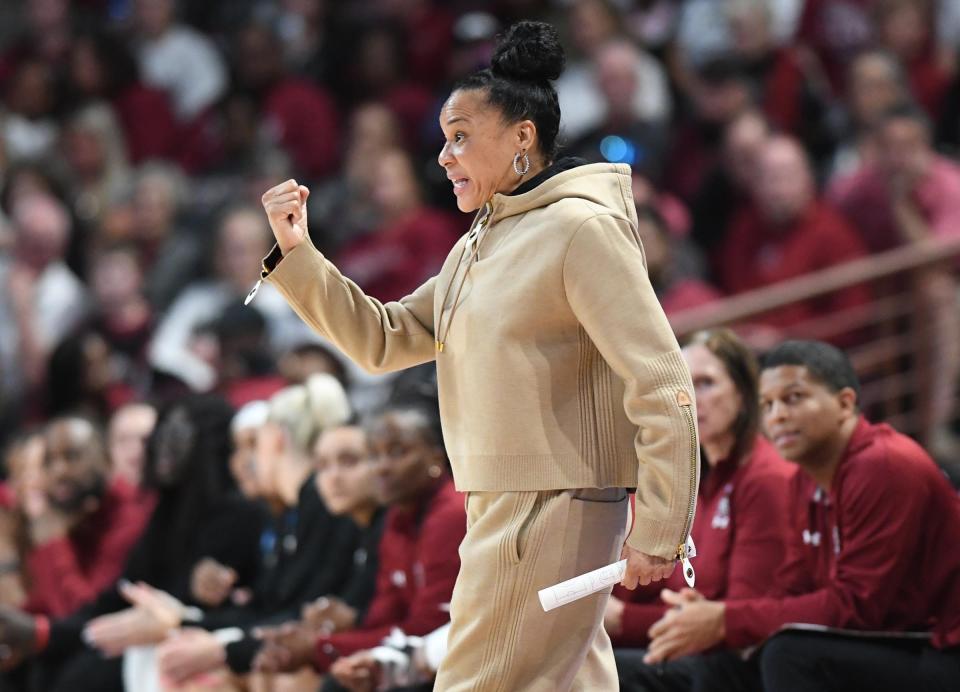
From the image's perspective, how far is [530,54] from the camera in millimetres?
2994

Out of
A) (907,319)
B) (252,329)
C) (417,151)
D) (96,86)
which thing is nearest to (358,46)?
(417,151)

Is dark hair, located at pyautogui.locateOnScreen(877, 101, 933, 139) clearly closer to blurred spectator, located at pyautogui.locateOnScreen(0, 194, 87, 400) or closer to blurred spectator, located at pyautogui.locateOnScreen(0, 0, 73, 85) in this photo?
blurred spectator, located at pyautogui.locateOnScreen(0, 194, 87, 400)

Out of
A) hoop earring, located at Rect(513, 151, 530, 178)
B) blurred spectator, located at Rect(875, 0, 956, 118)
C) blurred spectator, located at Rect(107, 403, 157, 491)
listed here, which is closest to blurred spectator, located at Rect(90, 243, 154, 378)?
blurred spectator, located at Rect(107, 403, 157, 491)

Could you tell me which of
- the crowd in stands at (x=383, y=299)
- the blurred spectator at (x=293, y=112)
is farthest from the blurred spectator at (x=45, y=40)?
the blurred spectator at (x=293, y=112)

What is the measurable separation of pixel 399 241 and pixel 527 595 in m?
4.73

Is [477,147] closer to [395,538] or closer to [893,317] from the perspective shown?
[395,538]

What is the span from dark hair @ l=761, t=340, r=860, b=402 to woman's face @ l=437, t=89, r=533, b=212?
983 millimetres

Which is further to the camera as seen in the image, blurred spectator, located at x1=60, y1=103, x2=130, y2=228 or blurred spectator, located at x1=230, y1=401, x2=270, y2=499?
blurred spectator, located at x1=60, y1=103, x2=130, y2=228

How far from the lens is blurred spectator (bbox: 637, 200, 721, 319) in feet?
19.6

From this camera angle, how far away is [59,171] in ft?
29.3

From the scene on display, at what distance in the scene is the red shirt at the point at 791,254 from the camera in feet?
20.9

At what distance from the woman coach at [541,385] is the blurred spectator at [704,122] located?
444 cm

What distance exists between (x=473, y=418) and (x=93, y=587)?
320 centimetres

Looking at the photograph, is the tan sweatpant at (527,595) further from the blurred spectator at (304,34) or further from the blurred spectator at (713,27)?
the blurred spectator at (304,34)
